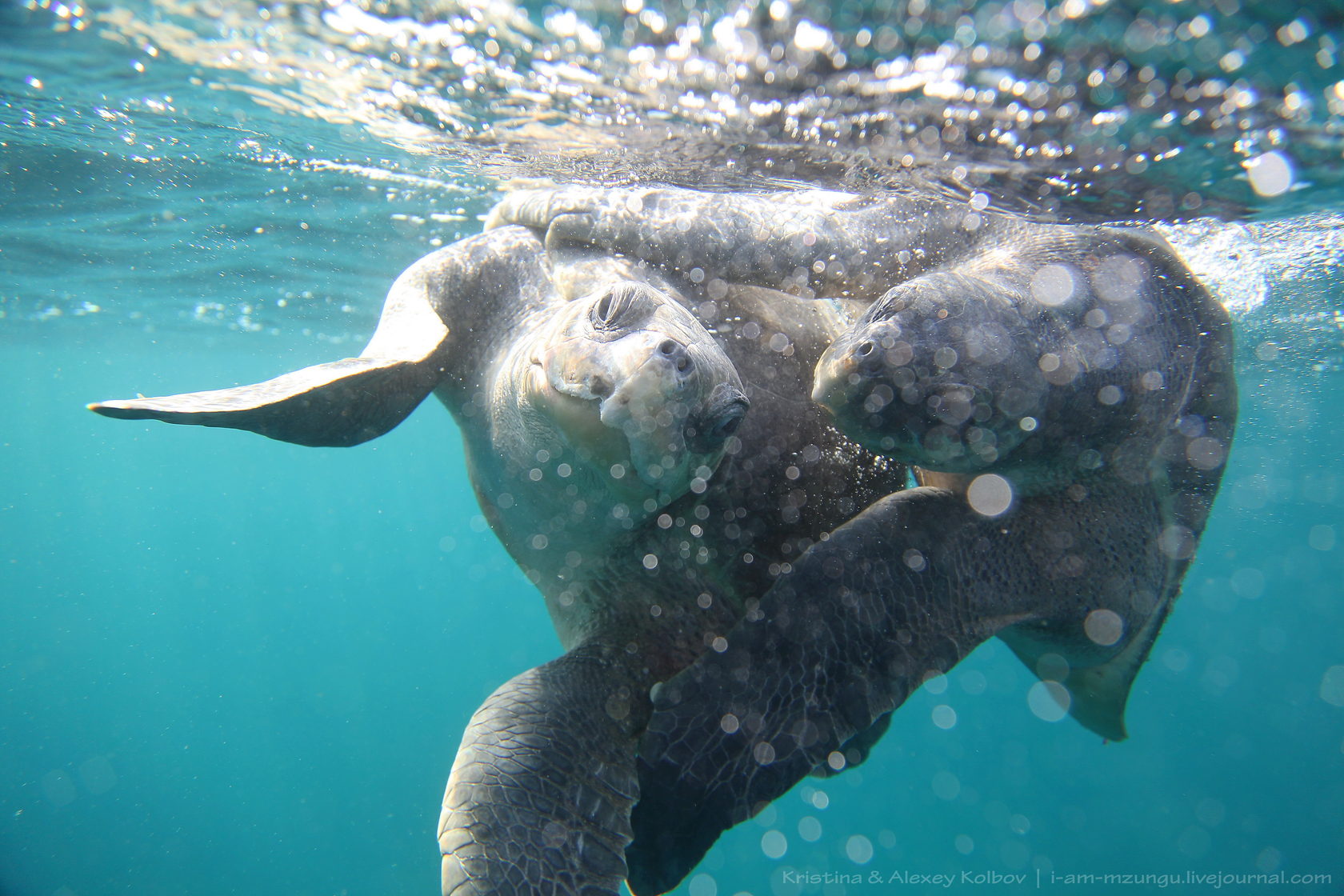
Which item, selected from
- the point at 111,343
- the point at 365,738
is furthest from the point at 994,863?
the point at 111,343

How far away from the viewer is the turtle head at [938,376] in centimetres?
209

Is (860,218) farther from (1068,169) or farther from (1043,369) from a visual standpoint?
(1068,169)

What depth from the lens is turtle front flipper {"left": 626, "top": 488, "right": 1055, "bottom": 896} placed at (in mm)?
2127

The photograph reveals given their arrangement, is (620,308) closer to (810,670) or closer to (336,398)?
(336,398)

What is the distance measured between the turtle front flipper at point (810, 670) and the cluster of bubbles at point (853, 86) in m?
2.98

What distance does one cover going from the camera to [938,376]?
212 centimetres

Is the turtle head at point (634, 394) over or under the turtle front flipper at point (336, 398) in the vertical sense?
over

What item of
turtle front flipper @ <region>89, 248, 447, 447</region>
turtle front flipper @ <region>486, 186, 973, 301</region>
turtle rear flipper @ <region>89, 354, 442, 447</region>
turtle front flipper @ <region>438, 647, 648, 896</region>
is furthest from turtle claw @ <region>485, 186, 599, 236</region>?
turtle front flipper @ <region>438, 647, 648, 896</region>

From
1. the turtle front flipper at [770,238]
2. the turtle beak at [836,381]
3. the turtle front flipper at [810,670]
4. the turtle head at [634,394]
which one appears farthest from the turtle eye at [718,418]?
the turtle front flipper at [770,238]

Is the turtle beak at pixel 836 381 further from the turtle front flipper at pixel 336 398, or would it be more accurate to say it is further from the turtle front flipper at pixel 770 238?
the turtle front flipper at pixel 336 398

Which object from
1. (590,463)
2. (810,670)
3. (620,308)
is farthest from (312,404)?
(810,670)

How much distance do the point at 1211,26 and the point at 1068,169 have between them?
1.75 metres

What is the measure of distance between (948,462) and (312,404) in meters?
2.46

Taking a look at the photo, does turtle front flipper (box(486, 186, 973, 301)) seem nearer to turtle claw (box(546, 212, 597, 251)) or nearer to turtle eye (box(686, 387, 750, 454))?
turtle claw (box(546, 212, 597, 251))
